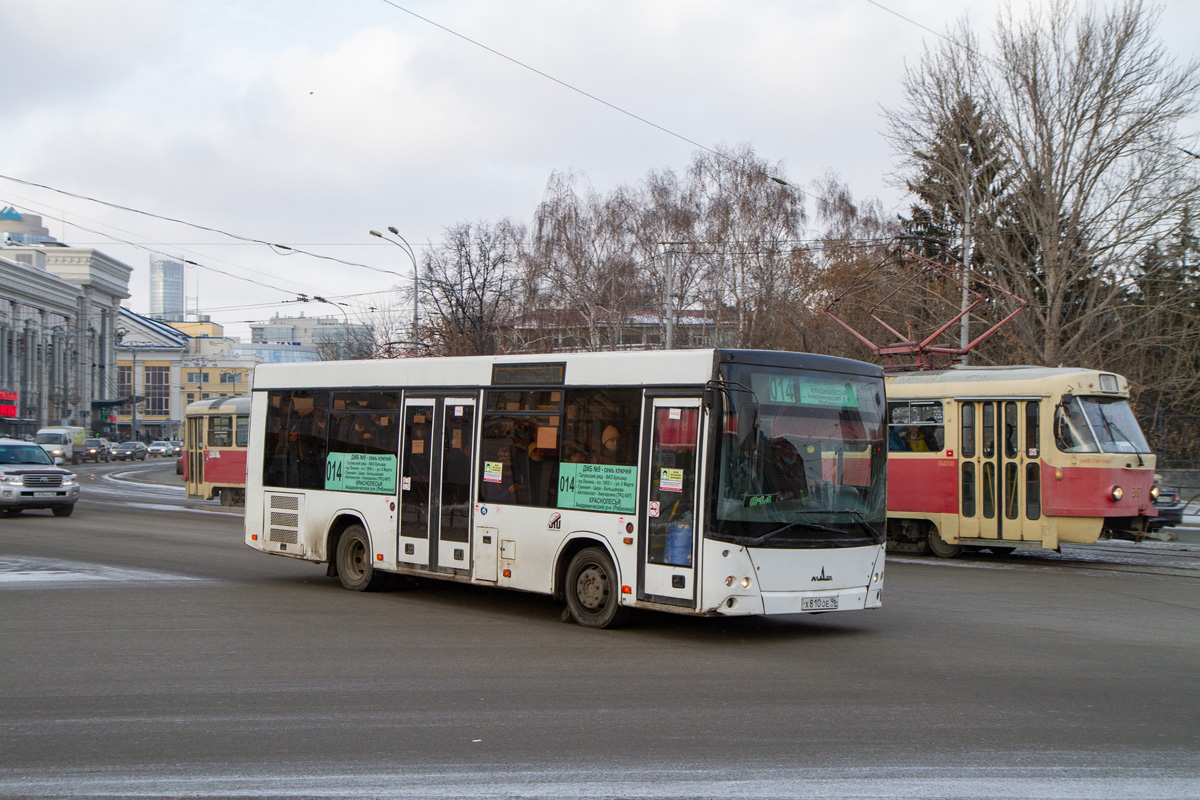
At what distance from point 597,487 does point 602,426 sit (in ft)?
2.01

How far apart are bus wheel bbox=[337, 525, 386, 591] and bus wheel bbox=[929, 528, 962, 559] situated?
9.98m

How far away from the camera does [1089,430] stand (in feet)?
56.9

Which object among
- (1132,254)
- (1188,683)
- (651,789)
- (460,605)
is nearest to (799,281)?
(1132,254)

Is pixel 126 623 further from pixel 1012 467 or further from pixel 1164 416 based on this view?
pixel 1164 416

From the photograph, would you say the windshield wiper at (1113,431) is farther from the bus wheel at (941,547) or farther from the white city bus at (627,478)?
the white city bus at (627,478)

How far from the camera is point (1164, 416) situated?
105 feet

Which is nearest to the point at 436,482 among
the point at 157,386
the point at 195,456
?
the point at 195,456

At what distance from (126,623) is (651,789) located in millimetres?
7642

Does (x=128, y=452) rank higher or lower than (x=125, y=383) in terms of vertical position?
lower

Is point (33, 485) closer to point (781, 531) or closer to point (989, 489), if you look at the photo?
point (989, 489)

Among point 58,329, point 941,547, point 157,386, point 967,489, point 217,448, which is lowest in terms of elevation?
point 941,547

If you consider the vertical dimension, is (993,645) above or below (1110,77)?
below

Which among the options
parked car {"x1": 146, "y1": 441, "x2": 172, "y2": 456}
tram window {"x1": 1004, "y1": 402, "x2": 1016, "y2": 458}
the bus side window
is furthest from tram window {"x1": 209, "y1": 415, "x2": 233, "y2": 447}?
parked car {"x1": 146, "y1": 441, "x2": 172, "y2": 456}

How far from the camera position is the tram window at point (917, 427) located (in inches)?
743
